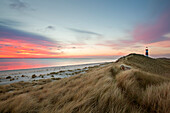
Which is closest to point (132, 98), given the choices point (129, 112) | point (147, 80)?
point (129, 112)

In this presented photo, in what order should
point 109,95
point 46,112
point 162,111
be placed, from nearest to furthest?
point 162,111
point 46,112
point 109,95

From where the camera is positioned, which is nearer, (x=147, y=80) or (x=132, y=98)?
(x=132, y=98)

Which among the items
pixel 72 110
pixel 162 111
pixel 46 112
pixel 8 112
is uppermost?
pixel 162 111

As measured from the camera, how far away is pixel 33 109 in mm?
1667

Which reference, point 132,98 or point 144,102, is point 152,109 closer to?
point 144,102

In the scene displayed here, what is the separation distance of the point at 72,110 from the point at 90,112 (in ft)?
1.15

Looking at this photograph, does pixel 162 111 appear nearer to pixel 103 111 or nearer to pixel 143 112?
pixel 143 112

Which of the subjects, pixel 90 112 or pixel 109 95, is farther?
pixel 109 95

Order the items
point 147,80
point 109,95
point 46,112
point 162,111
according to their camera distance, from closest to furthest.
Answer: point 162,111
point 46,112
point 109,95
point 147,80

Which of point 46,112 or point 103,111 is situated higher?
point 103,111

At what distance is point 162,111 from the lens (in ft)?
3.96

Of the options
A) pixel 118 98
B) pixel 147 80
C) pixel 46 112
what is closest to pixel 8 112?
pixel 46 112

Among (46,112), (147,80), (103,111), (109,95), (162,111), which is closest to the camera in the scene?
(162,111)

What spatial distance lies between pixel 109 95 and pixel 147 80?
2.03 meters
